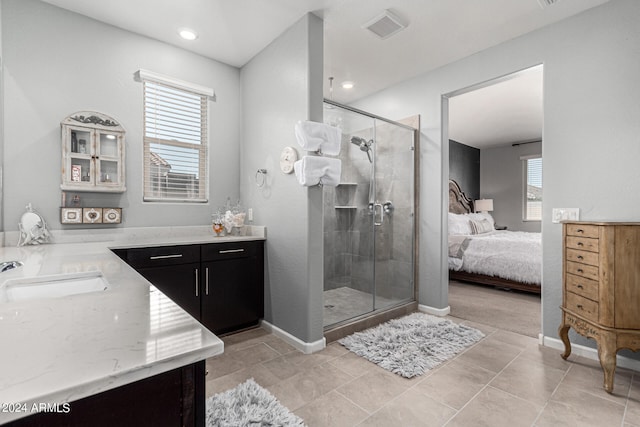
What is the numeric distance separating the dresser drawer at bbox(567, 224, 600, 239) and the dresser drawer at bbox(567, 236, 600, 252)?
0.03 m

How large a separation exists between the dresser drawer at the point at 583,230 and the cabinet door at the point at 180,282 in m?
2.90

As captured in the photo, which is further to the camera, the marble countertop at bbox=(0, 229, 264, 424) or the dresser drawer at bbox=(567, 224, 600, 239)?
the dresser drawer at bbox=(567, 224, 600, 239)

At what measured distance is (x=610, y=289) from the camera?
6.33 feet

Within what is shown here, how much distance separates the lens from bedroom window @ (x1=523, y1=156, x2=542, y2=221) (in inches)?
270

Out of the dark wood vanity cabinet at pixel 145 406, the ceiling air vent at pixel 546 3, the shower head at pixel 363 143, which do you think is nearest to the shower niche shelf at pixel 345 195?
the shower head at pixel 363 143

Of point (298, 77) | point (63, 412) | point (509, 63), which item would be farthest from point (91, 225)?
point (509, 63)

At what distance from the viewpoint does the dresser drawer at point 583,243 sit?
6.66 feet

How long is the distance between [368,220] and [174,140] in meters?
2.09

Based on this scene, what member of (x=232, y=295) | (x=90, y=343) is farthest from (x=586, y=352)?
(x=90, y=343)

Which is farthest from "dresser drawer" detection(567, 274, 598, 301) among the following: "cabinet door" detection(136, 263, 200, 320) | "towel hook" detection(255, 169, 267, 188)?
"cabinet door" detection(136, 263, 200, 320)

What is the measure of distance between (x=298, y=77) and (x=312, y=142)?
23.2 inches

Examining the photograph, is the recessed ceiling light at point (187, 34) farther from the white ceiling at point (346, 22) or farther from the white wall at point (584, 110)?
the white wall at point (584, 110)

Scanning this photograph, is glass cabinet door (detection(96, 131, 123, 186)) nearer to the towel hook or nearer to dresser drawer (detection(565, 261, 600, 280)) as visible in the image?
the towel hook

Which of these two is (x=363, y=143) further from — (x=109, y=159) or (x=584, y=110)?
(x=109, y=159)
